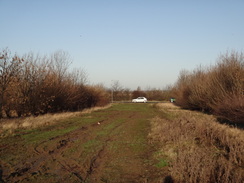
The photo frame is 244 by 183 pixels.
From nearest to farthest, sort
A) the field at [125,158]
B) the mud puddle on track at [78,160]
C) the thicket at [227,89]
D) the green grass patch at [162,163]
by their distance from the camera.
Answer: the field at [125,158] < the mud puddle on track at [78,160] < the green grass patch at [162,163] < the thicket at [227,89]

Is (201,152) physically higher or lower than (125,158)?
higher

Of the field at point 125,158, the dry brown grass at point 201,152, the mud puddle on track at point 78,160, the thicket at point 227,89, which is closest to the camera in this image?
the dry brown grass at point 201,152

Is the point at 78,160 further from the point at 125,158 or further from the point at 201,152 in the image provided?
the point at 201,152

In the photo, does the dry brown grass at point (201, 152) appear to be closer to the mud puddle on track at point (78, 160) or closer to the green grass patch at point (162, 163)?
the green grass patch at point (162, 163)

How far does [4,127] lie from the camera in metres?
12.6

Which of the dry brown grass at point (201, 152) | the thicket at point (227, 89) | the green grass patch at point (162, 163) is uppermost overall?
the thicket at point (227, 89)

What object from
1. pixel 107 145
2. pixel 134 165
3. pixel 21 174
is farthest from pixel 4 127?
pixel 134 165

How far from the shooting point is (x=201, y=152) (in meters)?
6.22

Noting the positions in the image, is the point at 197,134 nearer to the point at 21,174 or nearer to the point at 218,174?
the point at 218,174

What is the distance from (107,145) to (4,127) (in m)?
7.23

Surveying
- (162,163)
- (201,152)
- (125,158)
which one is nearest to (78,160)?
(125,158)

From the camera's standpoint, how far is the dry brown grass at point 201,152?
192 inches

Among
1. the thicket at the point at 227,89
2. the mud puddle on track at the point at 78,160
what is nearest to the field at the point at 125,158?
the mud puddle on track at the point at 78,160

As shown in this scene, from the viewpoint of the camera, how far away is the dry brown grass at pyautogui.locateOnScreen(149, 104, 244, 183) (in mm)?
4879
